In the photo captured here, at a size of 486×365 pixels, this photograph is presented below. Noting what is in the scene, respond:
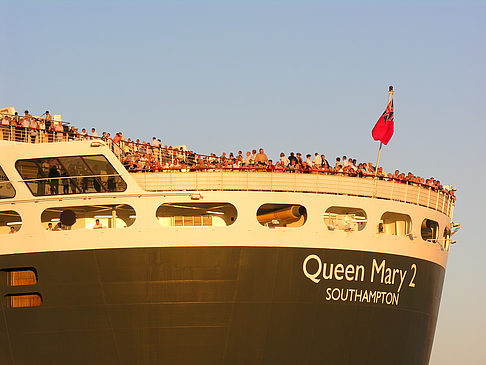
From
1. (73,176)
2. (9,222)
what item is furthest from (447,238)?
(9,222)

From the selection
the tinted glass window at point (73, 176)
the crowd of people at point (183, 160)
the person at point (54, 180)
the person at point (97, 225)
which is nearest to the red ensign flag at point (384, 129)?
the crowd of people at point (183, 160)

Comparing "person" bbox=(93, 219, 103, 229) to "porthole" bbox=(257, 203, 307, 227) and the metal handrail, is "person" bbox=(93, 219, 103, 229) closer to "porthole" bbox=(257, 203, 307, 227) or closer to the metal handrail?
the metal handrail

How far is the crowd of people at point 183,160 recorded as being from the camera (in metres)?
35.7

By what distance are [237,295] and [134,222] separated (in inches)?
183

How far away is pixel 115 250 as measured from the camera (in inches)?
1359

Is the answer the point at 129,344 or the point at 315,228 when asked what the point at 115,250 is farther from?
the point at 315,228

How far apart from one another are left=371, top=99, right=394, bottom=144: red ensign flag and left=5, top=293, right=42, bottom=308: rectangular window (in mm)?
14805

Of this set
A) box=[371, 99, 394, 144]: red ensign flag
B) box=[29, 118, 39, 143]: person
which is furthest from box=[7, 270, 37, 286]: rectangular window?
box=[371, 99, 394, 144]: red ensign flag

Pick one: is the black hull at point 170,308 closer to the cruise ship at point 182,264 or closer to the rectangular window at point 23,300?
the cruise ship at point 182,264

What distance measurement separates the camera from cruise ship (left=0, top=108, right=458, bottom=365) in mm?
34500

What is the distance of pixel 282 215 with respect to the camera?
36.0 m

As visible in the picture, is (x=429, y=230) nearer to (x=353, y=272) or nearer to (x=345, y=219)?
(x=353, y=272)

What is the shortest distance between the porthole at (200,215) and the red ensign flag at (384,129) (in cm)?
681

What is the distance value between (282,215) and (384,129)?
19.6ft
